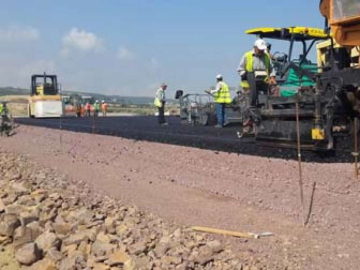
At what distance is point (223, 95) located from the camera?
64.8 feet

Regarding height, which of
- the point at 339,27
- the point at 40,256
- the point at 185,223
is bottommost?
the point at 40,256

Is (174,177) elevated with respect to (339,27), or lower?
lower

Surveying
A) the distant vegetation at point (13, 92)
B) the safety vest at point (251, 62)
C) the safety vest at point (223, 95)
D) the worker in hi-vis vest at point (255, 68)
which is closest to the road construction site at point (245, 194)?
the worker in hi-vis vest at point (255, 68)

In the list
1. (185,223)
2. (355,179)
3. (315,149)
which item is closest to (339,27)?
(315,149)

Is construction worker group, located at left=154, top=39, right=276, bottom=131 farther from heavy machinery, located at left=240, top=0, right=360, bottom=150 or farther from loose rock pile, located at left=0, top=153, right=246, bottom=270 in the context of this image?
loose rock pile, located at left=0, top=153, right=246, bottom=270

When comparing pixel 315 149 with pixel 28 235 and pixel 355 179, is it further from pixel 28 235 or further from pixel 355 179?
pixel 28 235

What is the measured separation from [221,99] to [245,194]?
12101 mm

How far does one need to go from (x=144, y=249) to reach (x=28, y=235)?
2.46 metres

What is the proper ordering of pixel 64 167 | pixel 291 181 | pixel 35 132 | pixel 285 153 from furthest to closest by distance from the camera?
pixel 35 132 < pixel 64 167 < pixel 285 153 < pixel 291 181

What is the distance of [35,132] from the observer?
2192 cm

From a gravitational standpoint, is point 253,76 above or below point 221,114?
above

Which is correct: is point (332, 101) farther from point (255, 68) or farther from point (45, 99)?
point (45, 99)

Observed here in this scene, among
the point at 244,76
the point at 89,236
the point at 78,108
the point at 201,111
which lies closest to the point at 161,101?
the point at 201,111

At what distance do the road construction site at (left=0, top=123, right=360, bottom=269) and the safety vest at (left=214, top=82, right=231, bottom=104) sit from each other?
6.96 m
